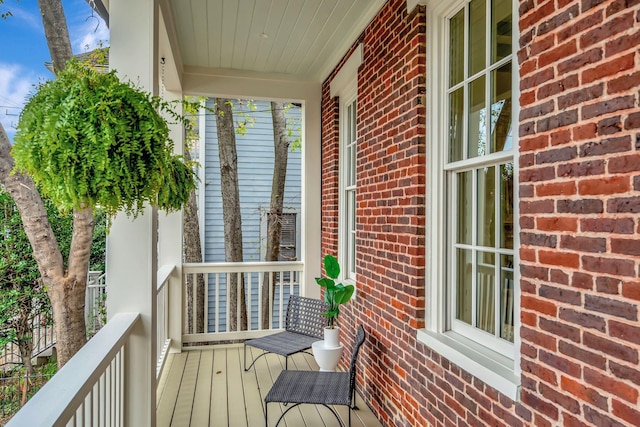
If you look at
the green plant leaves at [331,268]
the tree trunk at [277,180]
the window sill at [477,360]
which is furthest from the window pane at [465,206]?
the tree trunk at [277,180]

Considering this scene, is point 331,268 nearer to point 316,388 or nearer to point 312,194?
point 316,388

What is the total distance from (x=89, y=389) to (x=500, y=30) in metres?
2.29

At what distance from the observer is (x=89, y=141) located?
1.49 metres

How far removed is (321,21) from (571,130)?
258 cm

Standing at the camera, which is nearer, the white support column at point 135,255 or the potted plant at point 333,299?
the white support column at point 135,255

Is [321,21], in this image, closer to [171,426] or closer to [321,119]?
[321,119]

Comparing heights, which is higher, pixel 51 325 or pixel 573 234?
pixel 573 234

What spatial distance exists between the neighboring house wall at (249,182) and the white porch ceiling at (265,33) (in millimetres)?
2811

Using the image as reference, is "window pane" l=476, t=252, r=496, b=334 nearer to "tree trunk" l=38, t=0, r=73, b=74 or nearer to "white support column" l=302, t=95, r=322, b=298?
"white support column" l=302, t=95, r=322, b=298

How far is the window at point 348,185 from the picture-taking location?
4.07 metres

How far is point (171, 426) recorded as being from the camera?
2.96 meters

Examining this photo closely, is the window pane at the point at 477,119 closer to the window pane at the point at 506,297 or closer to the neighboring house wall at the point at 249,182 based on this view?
the window pane at the point at 506,297

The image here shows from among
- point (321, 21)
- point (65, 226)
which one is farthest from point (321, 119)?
point (65, 226)

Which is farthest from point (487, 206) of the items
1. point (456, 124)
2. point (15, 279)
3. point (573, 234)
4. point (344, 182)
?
point (15, 279)
